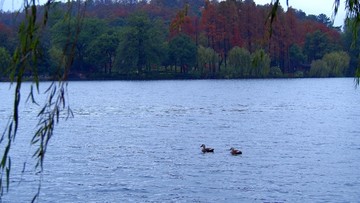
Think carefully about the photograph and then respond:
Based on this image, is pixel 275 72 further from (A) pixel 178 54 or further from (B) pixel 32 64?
(B) pixel 32 64

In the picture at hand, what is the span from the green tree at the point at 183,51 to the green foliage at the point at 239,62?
214 inches

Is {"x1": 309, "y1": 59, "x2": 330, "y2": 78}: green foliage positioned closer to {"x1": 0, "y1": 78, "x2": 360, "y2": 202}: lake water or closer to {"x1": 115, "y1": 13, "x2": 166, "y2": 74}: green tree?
{"x1": 115, "y1": 13, "x2": 166, "y2": 74}: green tree

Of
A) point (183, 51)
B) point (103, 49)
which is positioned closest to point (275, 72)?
point (183, 51)

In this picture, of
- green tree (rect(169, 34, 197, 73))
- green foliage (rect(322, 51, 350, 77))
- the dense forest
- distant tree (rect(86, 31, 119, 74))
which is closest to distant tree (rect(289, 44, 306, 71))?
the dense forest

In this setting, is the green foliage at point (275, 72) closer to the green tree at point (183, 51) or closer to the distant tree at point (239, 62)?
the distant tree at point (239, 62)

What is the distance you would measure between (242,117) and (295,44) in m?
48.2

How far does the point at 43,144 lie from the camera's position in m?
5.96

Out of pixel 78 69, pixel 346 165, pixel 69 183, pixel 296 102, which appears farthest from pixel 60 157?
pixel 78 69

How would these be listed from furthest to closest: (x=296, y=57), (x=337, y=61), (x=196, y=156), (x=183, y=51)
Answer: (x=183, y=51) → (x=296, y=57) → (x=337, y=61) → (x=196, y=156)

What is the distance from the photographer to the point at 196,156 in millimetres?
25062

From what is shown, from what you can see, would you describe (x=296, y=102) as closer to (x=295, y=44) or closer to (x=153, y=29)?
(x=295, y=44)

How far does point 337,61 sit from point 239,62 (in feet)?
43.6

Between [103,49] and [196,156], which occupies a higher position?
[103,49]

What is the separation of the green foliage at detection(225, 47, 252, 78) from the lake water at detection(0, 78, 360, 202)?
33.2m
